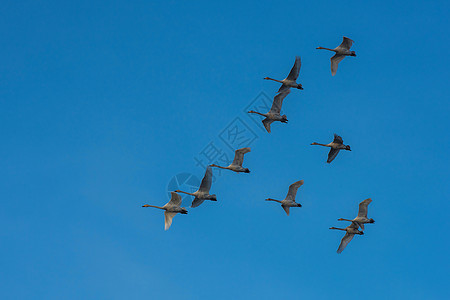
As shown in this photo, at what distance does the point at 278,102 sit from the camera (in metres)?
77.3

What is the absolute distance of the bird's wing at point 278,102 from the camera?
76.8 m

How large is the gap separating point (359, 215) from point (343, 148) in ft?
23.4

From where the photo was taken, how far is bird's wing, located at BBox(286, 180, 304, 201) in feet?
238

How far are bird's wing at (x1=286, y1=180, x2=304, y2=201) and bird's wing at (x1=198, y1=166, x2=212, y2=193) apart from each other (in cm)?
832

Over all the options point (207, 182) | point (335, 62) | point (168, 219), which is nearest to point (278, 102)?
point (335, 62)

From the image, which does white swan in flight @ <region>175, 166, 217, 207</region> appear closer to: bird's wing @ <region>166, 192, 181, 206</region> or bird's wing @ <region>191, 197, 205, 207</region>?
bird's wing @ <region>191, 197, 205, 207</region>

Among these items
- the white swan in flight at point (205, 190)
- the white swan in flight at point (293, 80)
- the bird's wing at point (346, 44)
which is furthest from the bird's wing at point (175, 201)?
the bird's wing at point (346, 44)

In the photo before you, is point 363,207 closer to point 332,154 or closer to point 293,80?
point 332,154

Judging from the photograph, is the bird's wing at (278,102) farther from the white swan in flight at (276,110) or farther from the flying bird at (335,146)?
the flying bird at (335,146)

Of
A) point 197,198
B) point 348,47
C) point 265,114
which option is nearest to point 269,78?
point 265,114

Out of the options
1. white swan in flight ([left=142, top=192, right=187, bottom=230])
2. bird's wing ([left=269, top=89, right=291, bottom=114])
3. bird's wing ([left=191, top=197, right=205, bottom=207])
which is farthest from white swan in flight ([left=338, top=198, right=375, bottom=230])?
white swan in flight ([left=142, top=192, right=187, bottom=230])

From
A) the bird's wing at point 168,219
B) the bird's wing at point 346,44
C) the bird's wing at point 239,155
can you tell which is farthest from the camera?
the bird's wing at point 346,44

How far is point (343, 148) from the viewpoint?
Answer: 2975 inches

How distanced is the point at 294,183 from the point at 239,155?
6.20m
